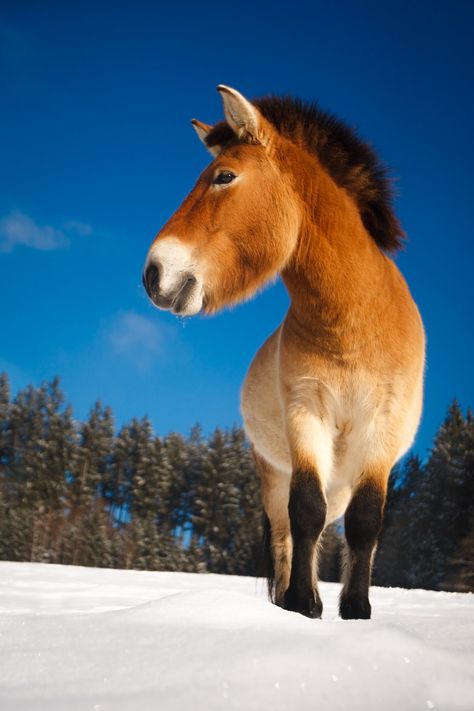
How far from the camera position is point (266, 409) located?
5531mm

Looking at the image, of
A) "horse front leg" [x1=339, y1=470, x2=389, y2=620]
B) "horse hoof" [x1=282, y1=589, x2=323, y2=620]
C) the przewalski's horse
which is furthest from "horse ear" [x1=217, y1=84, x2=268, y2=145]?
"horse hoof" [x1=282, y1=589, x2=323, y2=620]

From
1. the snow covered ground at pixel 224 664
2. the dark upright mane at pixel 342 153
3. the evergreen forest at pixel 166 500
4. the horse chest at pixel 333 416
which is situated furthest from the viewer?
the evergreen forest at pixel 166 500

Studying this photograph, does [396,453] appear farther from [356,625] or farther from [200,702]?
[200,702]

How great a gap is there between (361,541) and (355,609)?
44 cm

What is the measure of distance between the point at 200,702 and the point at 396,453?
3182 mm

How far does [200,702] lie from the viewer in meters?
1.41

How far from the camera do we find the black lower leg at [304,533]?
3.74 meters

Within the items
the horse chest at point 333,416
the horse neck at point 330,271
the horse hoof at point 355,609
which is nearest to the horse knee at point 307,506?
the horse chest at point 333,416

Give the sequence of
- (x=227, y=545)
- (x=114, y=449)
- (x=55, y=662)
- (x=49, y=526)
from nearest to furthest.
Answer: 1. (x=55, y=662)
2. (x=49, y=526)
3. (x=227, y=545)
4. (x=114, y=449)

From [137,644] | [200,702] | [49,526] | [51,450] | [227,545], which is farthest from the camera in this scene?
[51,450]

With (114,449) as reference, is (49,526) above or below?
below

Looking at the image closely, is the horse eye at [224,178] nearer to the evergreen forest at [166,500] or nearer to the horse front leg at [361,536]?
the horse front leg at [361,536]

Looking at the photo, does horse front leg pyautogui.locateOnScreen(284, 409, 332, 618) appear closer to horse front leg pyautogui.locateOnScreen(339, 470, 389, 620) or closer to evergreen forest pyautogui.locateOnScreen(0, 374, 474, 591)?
horse front leg pyautogui.locateOnScreen(339, 470, 389, 620)

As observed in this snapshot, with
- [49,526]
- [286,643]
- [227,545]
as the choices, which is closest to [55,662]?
[286,643]
